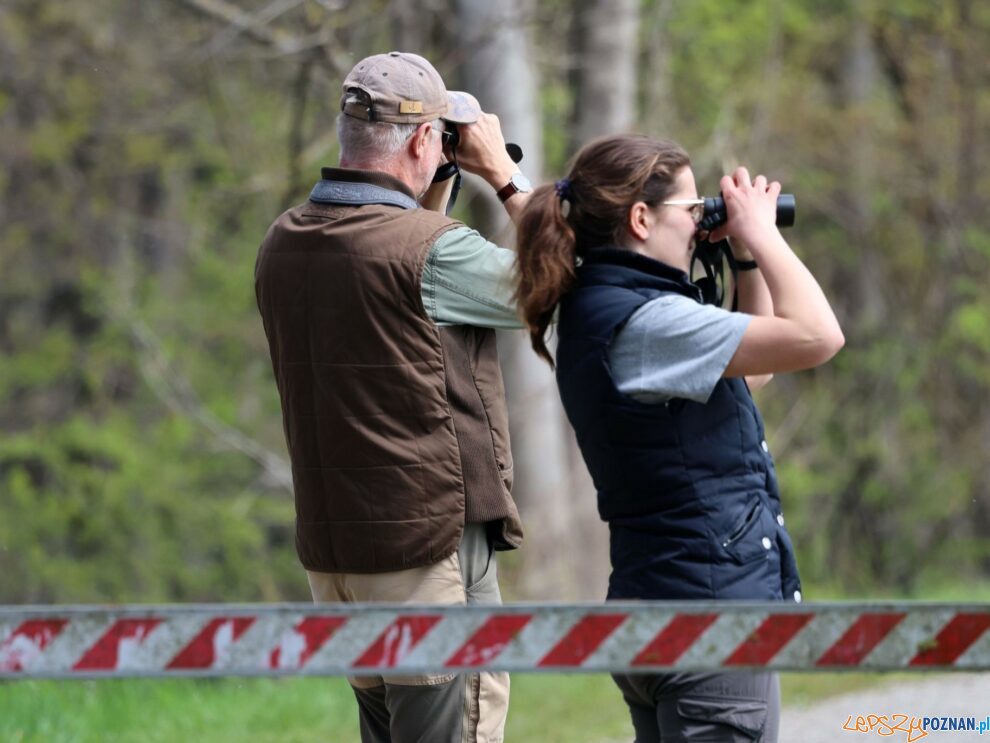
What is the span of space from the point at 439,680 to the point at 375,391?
25.8 inches

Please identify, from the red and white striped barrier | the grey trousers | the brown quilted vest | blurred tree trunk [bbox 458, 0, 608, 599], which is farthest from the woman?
blurred tree trunk [bbox 458, 0, 608, 599]

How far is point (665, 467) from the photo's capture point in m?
2.76

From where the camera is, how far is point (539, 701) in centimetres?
724

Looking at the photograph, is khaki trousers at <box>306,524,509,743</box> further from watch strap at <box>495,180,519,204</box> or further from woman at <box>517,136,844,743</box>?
watch strap at <box>495,180,519,204</box>

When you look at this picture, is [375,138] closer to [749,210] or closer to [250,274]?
[749,210]

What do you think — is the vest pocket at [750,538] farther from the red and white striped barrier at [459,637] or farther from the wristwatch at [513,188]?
the wristwatch at [513,188]

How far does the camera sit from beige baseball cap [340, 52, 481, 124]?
10.1 feet

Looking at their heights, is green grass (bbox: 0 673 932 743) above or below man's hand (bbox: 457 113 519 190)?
below

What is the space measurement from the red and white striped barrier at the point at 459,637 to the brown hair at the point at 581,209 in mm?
761

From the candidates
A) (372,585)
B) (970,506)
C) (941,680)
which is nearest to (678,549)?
(372,585)

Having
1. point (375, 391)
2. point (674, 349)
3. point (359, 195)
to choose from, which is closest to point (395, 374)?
point (375, 391)

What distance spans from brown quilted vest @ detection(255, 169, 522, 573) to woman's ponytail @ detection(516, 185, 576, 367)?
0.25 meters

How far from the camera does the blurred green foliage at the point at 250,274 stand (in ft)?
38.4

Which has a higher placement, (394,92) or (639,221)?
(394,92)
